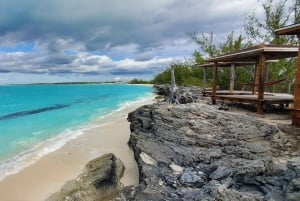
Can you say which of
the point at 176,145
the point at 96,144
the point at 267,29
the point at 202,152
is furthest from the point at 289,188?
the point at 267,29

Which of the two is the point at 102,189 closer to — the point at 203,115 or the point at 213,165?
the point at 213,165

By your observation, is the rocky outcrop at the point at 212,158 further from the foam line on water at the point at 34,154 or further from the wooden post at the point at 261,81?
the foam line on water at the point at 34,154

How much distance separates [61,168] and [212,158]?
4.47m

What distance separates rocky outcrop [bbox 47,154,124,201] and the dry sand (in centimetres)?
49

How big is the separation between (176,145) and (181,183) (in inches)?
70.1

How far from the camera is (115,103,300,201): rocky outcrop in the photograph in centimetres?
473

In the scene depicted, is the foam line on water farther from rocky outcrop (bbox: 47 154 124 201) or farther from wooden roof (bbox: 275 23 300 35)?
wooden roof (bbox: 275 23 300 35)

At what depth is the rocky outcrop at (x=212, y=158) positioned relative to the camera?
4.73m

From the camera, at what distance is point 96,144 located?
10.5 meters

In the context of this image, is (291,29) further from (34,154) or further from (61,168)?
(34,154)

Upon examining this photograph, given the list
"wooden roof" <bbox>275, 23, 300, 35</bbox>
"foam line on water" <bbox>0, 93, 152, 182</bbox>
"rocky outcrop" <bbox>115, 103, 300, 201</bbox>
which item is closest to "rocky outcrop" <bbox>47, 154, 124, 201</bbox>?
"rocky outcrop" <bbox>115, 103, 300, 201</bbox>

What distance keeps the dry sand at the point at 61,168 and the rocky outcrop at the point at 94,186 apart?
493mm

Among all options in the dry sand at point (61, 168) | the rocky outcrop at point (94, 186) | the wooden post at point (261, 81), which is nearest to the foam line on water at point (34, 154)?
the dry sand at point (61, 168)

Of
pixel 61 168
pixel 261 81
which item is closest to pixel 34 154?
pixel 61 168
